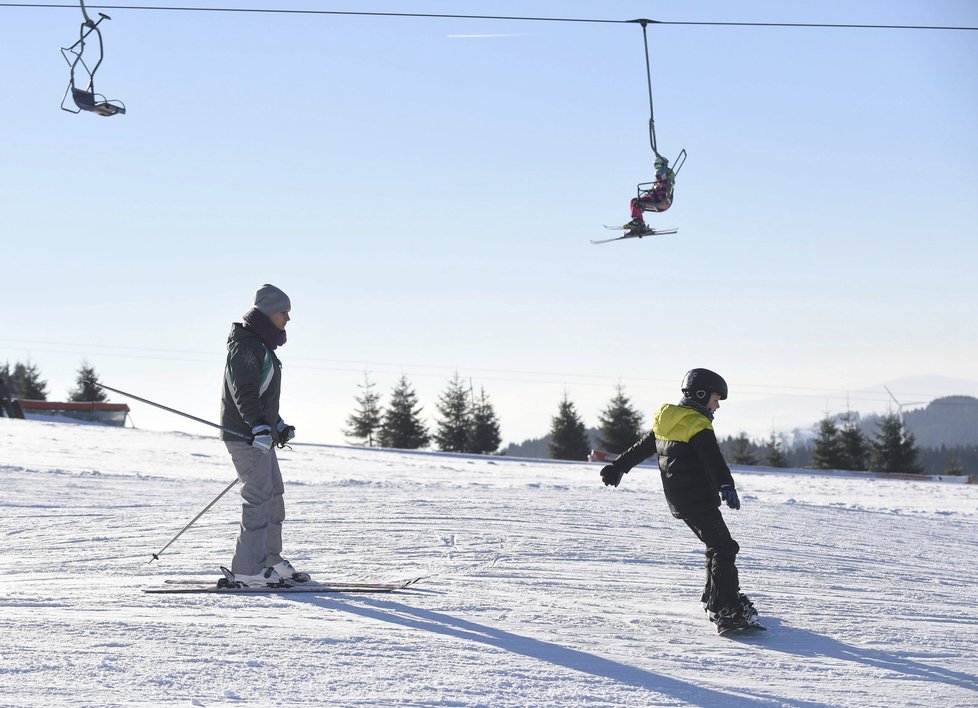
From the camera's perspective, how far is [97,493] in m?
13.3

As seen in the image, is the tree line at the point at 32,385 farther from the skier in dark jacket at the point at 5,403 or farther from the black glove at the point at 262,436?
the black glove at the point at 262,436

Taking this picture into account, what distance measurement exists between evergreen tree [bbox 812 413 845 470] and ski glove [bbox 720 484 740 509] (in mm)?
56262

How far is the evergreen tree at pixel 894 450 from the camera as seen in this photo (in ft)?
192

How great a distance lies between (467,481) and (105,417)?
87.7 ft

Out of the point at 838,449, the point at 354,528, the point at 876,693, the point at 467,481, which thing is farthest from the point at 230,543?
the point at 838,449

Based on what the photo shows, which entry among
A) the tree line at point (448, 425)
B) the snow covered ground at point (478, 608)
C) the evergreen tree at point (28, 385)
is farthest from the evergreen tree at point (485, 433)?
the snow covered ground at point (478, 608)

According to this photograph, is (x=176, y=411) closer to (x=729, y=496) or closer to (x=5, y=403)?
(x=729, y=496)

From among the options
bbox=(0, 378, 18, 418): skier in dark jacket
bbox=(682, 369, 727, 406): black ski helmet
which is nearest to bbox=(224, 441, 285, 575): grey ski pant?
bbox=(682, 369, 727, 406): black ski helmet

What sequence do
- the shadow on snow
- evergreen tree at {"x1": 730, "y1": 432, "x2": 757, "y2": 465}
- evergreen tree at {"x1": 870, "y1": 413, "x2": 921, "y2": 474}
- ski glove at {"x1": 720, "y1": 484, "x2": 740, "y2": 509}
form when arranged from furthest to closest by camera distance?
evergreen tree at {"x1": 730, "y1": 432, "x2": 757, "y2": 465}, evergreen tree at {"x1": 870, "y1": 413, "x2": 921, "y2": 474}, ski glove at {"x1": 720, "y1": 484, "x2": 740, "y2": 509}, the shadow on snow

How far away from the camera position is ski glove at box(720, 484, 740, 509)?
584 cm

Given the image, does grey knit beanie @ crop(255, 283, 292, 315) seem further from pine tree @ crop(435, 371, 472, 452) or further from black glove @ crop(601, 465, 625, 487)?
pine tree @ crop(435, 371, 472, 452)

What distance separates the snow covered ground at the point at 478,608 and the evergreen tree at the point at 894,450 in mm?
47540

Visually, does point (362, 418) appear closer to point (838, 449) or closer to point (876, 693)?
point (838, 449)

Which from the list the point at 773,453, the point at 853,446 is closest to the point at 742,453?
the point at 773,453
